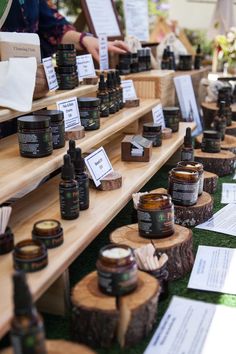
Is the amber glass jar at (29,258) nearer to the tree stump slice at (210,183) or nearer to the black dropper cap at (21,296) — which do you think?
the black dropper cap at (21,296)

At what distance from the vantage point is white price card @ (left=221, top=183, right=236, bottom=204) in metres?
2.19

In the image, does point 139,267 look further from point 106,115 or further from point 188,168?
point 106,115

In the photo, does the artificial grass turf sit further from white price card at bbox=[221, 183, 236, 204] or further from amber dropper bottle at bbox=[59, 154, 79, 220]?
amber dropper bottle at bbox=[59, 154, 79, 220]

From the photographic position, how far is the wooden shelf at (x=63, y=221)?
117 cm

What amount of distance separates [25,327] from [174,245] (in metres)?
0.69

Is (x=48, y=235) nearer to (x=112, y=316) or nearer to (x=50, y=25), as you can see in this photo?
(x=112, y=316)

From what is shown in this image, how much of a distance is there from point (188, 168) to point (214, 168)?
0.71m

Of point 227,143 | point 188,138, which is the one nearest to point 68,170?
point 188,138

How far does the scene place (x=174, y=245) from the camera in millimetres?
1472

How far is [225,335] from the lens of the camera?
1243 millimetres

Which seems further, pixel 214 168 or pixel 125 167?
pixel 214 168

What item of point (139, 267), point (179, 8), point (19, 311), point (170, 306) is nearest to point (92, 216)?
point (139, 267)

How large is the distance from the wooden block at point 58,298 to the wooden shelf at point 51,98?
58 centimetres

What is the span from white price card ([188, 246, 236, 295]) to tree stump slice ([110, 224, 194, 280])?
0.15ft
